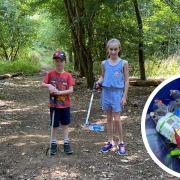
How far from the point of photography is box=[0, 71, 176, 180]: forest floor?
482 cm

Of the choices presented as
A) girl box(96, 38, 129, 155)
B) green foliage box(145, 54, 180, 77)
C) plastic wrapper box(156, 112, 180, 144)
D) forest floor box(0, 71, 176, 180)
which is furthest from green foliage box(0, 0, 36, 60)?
plastic wrapper box(156, 112, 180, 144)

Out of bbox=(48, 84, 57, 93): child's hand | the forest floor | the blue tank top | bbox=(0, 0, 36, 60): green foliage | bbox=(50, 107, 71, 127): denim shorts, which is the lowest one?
the forest floor

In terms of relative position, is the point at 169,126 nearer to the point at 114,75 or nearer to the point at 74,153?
the point at 114,75

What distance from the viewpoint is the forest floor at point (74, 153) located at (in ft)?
15.8

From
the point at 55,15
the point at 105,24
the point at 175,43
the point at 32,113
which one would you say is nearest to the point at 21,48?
the point at 55,15

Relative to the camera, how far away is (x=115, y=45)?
17.5 feet

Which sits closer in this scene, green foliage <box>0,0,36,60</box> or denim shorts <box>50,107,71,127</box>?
denim shorts <box>50,107,71,127</box>

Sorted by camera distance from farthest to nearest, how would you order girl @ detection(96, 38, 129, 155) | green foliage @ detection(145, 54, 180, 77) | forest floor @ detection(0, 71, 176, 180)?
green foliage @ detection(145, 54, 180, 77) → girl @ detection(96, 38, 129, 155) → forest floor @ detection(0, 71, 176, 180)

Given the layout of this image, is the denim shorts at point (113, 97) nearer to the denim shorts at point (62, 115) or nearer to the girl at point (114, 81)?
the girl at point (114, 81)

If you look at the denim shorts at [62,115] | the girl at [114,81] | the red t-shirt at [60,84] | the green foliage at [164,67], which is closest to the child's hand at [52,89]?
the red t-shirt at [60,84]

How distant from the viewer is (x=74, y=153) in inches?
222

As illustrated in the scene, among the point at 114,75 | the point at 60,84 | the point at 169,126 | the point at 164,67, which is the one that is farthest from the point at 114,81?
the point at 164,67

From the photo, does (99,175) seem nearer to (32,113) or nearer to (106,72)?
(106,72)

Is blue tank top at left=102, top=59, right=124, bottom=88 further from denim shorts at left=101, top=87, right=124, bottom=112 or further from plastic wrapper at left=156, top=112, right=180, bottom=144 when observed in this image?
plastic wrapper at left=156, top=112, right=180, bottom=144
